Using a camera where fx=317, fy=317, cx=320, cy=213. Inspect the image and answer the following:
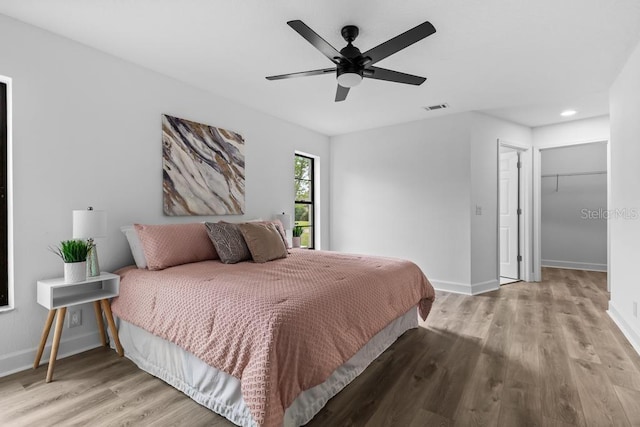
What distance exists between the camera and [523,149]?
4.89 m

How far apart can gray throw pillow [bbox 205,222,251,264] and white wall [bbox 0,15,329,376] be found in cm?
61

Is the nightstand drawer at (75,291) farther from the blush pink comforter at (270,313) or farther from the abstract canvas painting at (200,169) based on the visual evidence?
the abstract canvas painting at (200,169)

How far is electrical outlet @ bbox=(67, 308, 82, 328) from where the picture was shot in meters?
2.45

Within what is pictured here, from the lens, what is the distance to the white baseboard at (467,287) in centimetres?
422

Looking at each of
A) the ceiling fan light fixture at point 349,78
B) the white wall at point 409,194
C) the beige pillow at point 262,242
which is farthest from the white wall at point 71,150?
the white wall at point 409,194

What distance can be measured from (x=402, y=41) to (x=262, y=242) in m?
1.96

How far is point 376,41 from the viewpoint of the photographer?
2422 millimetres

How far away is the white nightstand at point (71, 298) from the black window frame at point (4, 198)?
223 mm

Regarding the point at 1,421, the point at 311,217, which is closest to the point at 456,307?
the point at 311,217

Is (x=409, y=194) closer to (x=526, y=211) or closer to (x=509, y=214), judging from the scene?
(x=509, y=214)

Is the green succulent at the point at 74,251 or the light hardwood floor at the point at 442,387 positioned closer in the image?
the light hardwood floor at the point at 442,387

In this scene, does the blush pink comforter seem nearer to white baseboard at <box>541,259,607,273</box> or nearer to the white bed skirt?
the white bed skirt

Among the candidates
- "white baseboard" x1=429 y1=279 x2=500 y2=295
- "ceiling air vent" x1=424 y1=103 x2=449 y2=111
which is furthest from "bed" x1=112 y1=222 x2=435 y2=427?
"ceiling air vent" x1=424 y1=103 x2=449 y2=111

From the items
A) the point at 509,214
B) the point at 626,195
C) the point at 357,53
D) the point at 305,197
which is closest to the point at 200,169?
the point at 357,53
